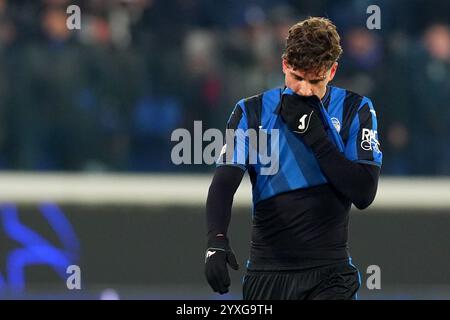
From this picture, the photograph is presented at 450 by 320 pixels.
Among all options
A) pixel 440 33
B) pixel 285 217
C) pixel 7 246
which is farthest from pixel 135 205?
pixel 285 217

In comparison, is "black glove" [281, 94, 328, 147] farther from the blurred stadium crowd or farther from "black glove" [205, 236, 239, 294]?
the blurred stadium crowd

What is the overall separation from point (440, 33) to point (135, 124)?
2.85 metres

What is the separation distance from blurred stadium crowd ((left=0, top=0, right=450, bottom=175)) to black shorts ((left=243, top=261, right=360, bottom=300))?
5093mm

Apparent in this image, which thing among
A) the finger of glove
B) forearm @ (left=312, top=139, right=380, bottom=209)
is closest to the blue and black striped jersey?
forearm @ (left=312, top=139, right=380, bottom=209)

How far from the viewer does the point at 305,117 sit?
4625mm

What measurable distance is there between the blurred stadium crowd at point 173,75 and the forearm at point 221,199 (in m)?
5.16

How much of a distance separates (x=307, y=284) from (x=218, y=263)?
0.54 meters

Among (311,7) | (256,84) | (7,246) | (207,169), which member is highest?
(311,7)

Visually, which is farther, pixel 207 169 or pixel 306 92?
pixel 207 169

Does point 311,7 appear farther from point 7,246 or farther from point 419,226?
point 7,246

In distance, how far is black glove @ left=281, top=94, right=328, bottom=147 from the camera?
15.1ft

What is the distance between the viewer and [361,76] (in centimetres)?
989

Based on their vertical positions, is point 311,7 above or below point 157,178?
above

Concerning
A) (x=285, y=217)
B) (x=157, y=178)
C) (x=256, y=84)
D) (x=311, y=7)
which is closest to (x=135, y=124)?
A: (x=157, y=178)
